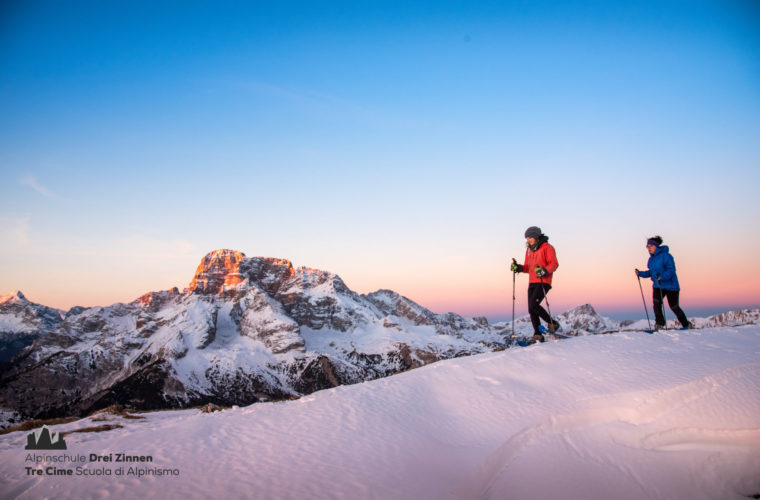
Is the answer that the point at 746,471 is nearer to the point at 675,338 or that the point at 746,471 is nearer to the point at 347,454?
the point at 347,454

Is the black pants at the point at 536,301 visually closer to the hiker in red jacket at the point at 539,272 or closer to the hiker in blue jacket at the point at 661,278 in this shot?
the hiker in red jacket at the point at 539,272

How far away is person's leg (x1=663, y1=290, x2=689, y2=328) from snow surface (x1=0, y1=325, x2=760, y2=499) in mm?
5078

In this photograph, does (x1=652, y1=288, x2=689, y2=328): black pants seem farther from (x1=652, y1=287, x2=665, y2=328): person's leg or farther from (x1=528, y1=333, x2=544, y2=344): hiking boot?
(x1=528, y1=333, x2=544, y2=344): hiking boot

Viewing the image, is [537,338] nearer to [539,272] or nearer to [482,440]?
[539,272]

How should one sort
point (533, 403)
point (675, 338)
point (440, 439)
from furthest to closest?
point (675, 338)
point (533, 403)
point (440, 439)

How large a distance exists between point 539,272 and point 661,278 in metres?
7.13

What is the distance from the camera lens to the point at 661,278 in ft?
48.8

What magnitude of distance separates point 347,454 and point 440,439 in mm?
1841

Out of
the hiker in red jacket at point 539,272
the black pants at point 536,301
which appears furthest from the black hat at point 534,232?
the black pants at point 536,301

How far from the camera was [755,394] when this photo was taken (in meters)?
6.30

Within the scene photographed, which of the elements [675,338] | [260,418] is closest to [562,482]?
[260,418]

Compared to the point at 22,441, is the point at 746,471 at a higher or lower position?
higher

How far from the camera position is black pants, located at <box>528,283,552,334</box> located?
11727 millimetres

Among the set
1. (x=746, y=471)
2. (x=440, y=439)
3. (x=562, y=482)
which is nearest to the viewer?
(x=746, y=471)
